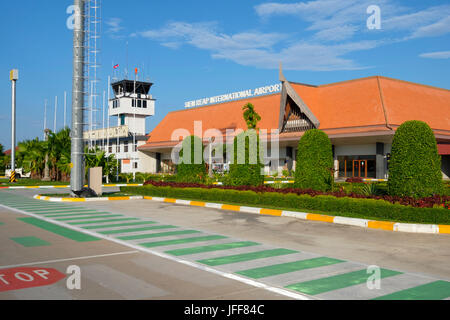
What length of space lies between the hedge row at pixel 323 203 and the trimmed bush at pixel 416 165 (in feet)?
4.10

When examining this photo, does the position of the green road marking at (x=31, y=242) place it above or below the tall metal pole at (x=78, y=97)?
below

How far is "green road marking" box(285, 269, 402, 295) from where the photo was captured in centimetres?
595

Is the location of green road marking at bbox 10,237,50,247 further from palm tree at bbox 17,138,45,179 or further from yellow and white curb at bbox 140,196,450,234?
palm tree at bbox 17,138,45,179

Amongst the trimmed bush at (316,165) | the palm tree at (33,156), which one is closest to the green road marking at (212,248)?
the trimmed bush at (316,165)

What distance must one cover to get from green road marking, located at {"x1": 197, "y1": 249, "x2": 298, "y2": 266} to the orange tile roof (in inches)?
1131

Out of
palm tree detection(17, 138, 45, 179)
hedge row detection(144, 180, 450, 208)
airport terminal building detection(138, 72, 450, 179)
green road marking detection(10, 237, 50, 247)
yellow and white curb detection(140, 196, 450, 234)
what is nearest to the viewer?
green road marking detection(10, 237, 50, 247)

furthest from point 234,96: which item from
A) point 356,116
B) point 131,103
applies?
point 131,103

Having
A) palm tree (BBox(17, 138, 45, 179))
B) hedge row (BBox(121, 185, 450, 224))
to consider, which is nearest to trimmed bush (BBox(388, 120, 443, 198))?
Result: hedge row (BBox(121, 185, 450, 224))

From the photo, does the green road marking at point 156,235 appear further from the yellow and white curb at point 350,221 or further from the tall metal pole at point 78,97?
the tall metal pole at point 78,97

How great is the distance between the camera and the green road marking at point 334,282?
595cm

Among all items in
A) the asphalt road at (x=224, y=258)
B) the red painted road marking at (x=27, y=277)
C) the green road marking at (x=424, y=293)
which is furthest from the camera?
the red painted road marking at (x=27, y=277)

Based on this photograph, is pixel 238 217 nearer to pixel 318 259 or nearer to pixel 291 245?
pixel 291 245

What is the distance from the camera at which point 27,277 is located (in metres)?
6.55
